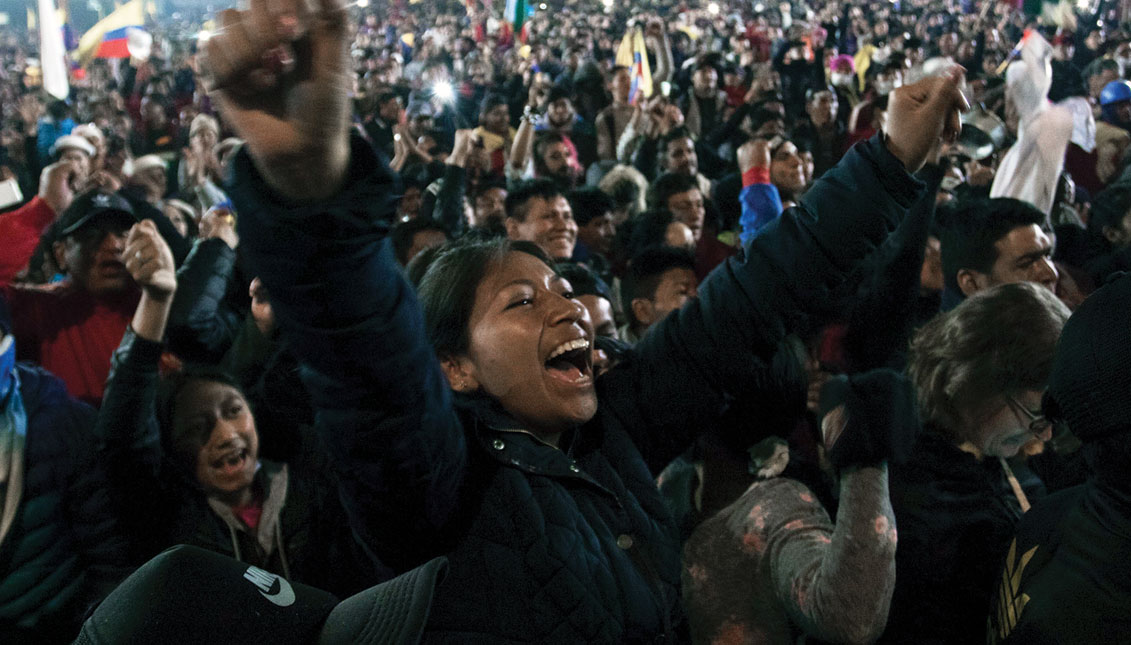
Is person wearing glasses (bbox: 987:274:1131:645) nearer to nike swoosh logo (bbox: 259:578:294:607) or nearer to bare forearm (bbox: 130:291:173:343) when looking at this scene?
nike swoosh logo (bbox: 259:578:294:607)

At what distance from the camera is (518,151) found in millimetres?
6516

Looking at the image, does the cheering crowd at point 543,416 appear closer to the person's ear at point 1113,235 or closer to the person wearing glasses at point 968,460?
the person wearing glasses at point 968,460

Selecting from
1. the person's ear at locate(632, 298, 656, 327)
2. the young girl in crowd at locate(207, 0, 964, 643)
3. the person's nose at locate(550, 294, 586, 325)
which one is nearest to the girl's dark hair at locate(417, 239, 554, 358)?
the young girl in crowd at locate(207, 0, 964, 643)

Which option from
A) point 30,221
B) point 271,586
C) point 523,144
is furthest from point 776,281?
point 523,144

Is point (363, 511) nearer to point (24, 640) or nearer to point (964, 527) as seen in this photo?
point (964, 527)

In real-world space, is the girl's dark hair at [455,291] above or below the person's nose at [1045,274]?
above

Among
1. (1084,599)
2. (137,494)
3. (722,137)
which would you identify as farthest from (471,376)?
(722,137)

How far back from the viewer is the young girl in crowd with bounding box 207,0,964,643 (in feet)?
2.93

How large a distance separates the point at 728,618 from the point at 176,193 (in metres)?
7.36

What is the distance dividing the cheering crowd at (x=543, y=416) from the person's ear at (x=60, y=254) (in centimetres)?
12

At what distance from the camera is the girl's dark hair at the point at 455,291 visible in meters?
1.48

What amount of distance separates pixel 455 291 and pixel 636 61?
29.2ft

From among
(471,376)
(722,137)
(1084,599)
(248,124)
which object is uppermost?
(248,124)

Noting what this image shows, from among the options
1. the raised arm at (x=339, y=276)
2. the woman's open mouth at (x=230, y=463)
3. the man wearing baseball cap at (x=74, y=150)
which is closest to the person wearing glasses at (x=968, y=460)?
the raised arm at (x=339, y=276)
